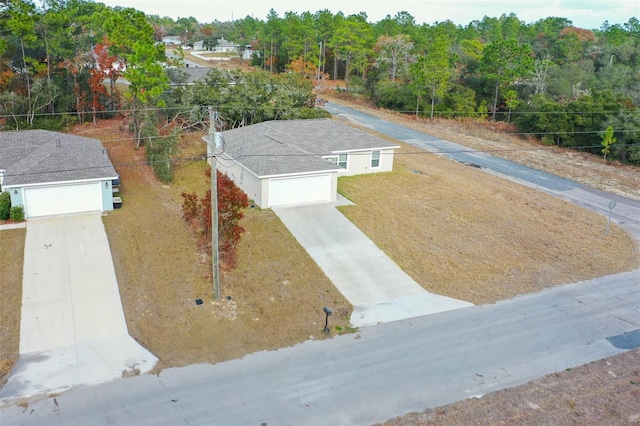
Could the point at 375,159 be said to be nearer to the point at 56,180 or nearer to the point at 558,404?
the point at 56,180

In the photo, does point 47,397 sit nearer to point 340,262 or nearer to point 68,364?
point 68,364

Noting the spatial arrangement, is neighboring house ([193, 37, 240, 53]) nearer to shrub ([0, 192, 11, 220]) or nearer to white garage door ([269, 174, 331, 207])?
white garage door ([269, 174, 331, 207])

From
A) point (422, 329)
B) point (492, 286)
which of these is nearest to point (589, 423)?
point (422, 329)

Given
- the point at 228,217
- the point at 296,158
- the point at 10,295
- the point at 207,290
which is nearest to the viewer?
the point at 10,295

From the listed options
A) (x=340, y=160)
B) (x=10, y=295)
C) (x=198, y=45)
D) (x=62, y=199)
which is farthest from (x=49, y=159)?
(x=198, y=45)

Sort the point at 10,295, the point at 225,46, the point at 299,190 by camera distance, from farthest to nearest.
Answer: the point at 225,46 < the point at 299,190 < the point at 10,295

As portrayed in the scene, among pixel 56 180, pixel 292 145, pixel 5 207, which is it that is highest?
pixel 292 145
